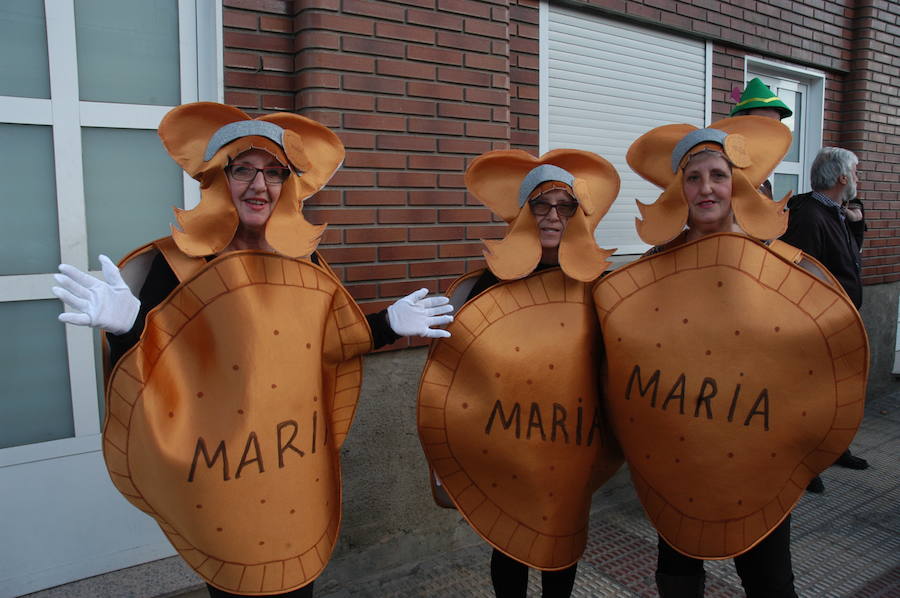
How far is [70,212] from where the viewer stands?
9.11ft

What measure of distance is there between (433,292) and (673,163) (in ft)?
4.88

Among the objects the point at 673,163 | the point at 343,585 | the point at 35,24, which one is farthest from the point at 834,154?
the point at 35,24

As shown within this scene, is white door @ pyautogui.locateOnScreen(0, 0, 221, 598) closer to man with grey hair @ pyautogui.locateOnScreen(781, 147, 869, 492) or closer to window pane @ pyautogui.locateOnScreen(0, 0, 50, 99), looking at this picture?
window pane @ pyautogui.locateOnScreen(0, 0, 50, 99)

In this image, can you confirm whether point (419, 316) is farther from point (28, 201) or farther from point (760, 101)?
point (760, 101)

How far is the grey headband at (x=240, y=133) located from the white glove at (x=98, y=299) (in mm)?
439

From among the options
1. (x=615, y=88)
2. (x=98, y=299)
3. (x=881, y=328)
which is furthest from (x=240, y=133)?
(x=881, y=328)

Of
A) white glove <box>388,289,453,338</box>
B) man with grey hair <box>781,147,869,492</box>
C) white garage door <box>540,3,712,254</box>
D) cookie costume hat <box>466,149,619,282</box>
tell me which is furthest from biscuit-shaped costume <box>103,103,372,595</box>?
man with grey hair <box>781,147,869,492</box>

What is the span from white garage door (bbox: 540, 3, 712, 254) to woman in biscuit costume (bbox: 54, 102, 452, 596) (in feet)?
7.84

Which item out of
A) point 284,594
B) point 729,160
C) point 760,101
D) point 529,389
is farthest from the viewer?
point 760,101

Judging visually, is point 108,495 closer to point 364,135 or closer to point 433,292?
point 433,292

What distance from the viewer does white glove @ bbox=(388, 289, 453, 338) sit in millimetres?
2178

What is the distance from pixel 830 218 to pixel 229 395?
3.54 metres

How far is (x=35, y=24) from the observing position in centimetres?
268

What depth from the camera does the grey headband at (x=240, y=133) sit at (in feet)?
6.29
